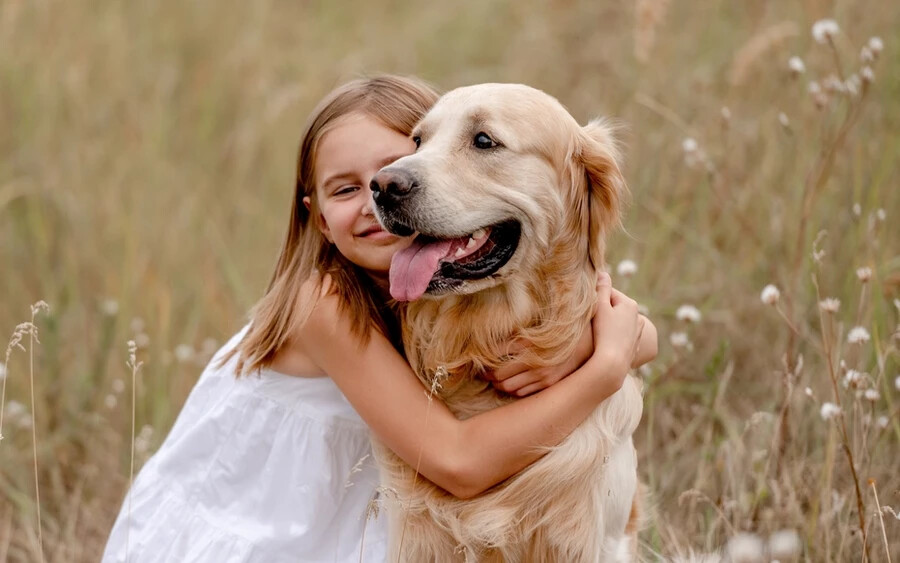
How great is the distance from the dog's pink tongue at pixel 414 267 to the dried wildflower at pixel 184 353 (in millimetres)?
1527

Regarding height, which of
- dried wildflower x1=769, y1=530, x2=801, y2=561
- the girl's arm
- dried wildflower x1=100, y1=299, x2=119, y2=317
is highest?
the girl's arm

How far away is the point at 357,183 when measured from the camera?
2650 mm

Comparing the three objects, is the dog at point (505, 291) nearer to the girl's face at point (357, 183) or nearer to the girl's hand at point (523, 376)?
the girl's hand at point (523, 376)

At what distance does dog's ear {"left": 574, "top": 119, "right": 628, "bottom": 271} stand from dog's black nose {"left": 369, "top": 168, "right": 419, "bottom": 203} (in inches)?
17.3

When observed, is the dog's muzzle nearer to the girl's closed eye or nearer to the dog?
the dog

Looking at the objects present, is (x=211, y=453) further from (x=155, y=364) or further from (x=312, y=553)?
(x=155, y=364)

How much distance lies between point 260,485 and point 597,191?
1.22m

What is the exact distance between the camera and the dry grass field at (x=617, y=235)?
3.09 meters

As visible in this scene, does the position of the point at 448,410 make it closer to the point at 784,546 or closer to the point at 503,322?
the point at 503,322

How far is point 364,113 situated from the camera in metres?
2.67

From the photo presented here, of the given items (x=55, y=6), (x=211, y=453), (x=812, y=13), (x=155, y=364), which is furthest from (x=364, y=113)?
(x=55, y=6)

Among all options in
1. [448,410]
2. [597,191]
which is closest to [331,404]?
[448,410]

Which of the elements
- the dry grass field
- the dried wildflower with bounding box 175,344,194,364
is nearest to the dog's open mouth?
the dry grass field

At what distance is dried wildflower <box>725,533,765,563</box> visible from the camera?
265cm
